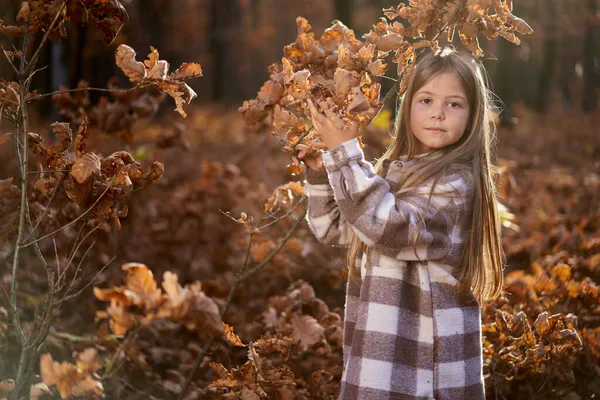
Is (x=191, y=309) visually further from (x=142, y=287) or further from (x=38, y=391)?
(x=38, y=391)

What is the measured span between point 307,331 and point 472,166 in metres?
1.12

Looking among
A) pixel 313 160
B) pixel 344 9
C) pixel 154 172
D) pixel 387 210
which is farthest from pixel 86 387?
pixel 344 9

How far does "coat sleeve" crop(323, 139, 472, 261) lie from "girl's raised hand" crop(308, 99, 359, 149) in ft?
0.09

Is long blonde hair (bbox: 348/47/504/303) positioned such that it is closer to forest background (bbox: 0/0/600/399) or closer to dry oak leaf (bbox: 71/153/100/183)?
forest background (bbox: 0/0/600/399)

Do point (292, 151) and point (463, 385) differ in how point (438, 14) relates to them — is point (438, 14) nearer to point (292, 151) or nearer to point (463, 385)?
point (292, 151)

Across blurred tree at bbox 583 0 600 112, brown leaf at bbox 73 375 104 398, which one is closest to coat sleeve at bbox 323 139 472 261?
brown leaf at bbox 73 375 104 398

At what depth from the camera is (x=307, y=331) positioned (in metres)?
3.00

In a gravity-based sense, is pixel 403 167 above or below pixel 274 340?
above

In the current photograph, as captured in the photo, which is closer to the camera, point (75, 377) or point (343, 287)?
point (75, 377)

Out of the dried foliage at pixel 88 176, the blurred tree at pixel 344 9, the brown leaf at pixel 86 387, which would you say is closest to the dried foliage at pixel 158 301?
the brown leaf at pixel 86 387

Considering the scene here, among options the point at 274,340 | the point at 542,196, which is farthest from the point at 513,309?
the point at 542,196

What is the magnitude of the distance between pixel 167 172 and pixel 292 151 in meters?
6.19

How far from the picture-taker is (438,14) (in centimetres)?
239

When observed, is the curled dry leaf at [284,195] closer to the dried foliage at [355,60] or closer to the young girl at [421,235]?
the dried foliage at [355,60]
